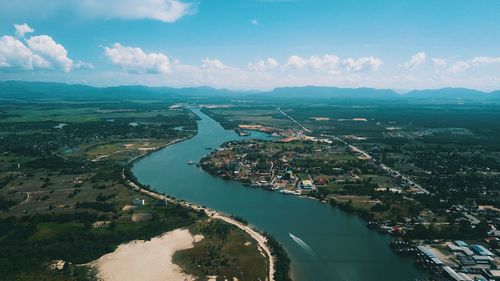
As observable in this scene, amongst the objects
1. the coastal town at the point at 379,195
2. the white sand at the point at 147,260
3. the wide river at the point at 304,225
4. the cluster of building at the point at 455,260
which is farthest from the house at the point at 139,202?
the cluster of building at the point at 455,260

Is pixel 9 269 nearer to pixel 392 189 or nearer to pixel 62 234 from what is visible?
pixel 62 234

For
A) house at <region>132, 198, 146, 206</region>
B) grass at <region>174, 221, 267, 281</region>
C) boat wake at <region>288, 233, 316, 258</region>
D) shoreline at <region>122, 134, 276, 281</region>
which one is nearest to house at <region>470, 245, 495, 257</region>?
boat wake at <region>288, 233, 316, 258</region>

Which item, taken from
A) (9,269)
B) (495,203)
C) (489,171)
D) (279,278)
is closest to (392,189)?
(495,203)

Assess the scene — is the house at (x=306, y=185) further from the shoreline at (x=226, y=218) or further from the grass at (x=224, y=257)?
the grass at (x=224, y=257)

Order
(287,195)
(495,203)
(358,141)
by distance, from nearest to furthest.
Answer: (495,203) < (287,195) < (358,141)

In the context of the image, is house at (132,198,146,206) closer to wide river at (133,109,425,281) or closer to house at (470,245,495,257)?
wide river at (133,109,425,281)

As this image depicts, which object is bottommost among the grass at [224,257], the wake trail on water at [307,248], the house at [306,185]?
the wake trail on water at [307,248]
